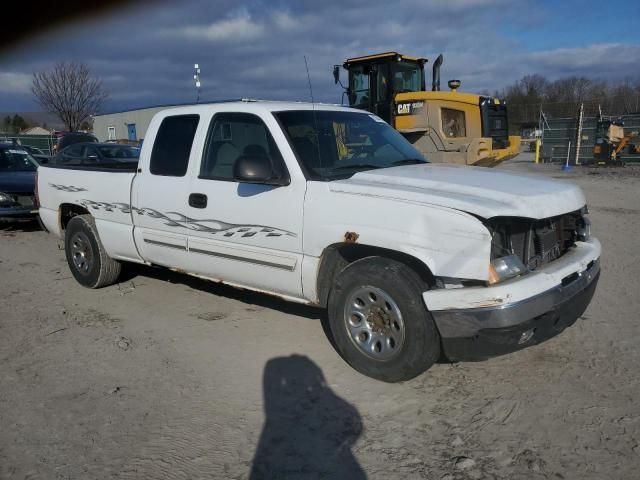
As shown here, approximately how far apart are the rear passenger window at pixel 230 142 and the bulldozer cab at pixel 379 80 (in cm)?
901

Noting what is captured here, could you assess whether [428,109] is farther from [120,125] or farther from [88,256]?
[120,125]

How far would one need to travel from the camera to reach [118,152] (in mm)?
12789

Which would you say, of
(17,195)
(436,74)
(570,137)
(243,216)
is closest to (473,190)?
(243,216)

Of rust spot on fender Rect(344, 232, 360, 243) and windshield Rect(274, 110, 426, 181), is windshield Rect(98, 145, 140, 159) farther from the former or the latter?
rust spot on fender Rect(344, 232, 360, 243)

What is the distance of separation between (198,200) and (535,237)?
2708mm

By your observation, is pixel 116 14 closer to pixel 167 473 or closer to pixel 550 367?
pixel 167 473

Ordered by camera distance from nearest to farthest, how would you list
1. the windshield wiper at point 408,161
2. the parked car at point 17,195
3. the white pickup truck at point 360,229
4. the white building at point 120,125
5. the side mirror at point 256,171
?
the white pickup truck at point 360,229 → the side mirror at point 256,171 → the windshield wiper at point 408,161 → the parked car at point 17,195 → the white building at point 120,125

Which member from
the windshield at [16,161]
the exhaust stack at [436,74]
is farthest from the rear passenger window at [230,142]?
the exhaust stack at [436,74]

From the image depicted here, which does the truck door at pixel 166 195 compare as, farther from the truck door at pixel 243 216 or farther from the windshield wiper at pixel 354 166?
the windshield wiper at pixel 354 166

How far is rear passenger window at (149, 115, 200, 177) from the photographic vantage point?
16.5 feet

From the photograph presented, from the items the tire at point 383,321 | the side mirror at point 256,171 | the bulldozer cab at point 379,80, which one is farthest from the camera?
the bulldozer cab at point 379,80

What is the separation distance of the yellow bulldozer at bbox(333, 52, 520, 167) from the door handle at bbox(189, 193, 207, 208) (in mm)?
8523

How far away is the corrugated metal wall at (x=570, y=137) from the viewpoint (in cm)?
2403

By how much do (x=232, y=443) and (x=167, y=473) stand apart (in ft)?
1.32
